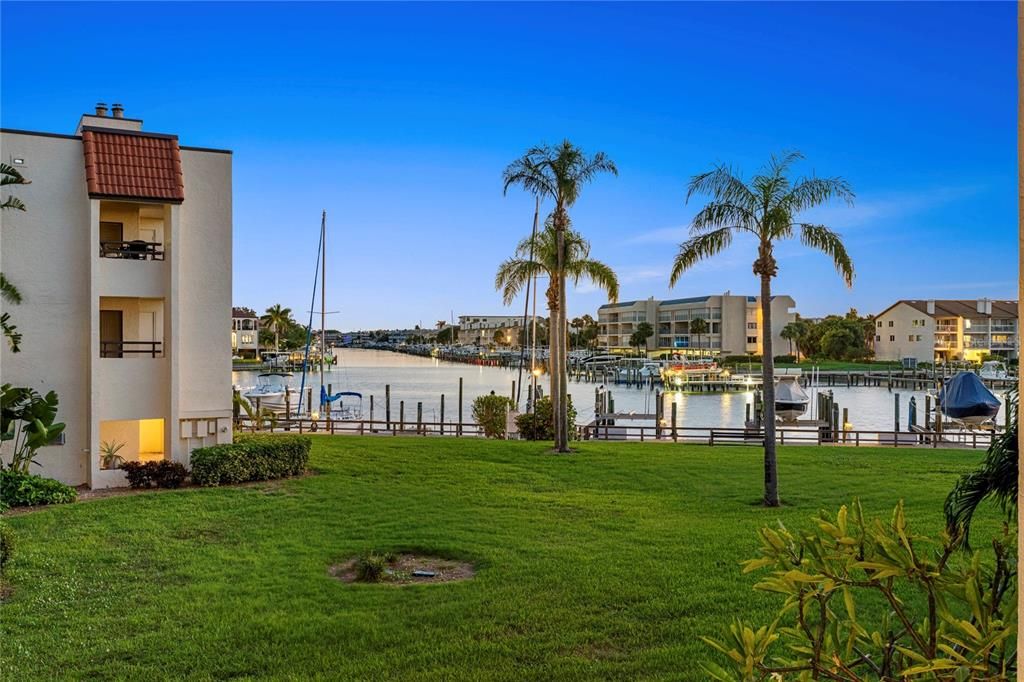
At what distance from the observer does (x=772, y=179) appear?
16.4 m

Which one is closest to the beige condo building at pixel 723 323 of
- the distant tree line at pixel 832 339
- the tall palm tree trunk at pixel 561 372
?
the distant tree line at pixel 832 339

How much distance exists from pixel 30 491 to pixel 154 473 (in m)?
2.64

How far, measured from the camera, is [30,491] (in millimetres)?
15523

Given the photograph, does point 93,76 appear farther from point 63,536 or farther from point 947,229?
point 947,229

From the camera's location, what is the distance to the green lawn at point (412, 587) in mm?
7734

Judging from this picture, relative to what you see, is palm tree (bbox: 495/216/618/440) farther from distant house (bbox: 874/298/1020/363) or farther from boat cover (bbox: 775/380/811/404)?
distant house (bbox: 874/298/1020/363)

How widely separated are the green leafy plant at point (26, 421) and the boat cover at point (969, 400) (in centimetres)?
3660

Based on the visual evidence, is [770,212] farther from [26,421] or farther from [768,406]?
[26,421]

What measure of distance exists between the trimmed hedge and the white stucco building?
0.83m

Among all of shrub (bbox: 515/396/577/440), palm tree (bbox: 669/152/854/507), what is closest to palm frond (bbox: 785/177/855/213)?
palm tree (bbox: 669/152/854/507)

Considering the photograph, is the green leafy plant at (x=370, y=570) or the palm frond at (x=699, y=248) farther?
the palm frond at (x=699, y=248)

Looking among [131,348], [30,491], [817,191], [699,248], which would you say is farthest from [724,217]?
[30,491]

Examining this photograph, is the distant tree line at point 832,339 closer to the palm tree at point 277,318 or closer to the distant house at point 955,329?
the distant house at point 955,329

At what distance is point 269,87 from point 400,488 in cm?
1532
